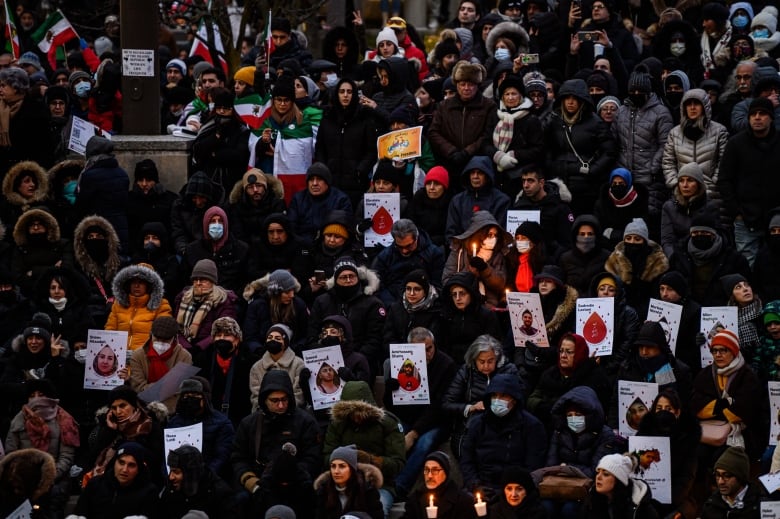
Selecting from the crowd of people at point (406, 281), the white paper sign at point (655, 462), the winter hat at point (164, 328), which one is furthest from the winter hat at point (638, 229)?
the winter hat at point (164, 328)

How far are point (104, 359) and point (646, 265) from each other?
499cm

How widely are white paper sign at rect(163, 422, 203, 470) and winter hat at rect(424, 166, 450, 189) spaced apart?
4302 millimetres

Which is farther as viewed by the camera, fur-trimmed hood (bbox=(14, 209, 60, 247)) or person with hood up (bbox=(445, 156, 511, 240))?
person with hood up (bbox=(445, 156, 511, 240))

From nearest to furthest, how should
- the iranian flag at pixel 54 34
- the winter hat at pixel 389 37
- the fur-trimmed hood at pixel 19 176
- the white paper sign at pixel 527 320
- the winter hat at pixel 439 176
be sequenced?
the white paper sign at pixel 527 320 → the winter hat at pixel 439 176 → the fur-trimmed hood at pixel 19 176 → the winter hat at pixel 389 37 → the iranian flag at pixel 54 34

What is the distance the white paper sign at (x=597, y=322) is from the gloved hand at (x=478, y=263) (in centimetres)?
123

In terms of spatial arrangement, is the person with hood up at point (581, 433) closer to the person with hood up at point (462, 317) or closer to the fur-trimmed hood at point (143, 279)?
the person with hood up at point (462, 317)

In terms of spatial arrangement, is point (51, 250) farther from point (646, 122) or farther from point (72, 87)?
point (646, 122)

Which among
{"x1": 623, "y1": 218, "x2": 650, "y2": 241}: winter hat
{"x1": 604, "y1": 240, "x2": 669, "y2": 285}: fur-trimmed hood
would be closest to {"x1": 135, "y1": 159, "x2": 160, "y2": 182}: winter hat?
{"x1": 604, "y1": 240, "x2": 669, "y2": 285}: fur-trimmed hood

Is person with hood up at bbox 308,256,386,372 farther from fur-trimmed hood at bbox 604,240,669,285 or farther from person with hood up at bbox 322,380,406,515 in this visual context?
fur-trimmed hood at bbox 604,240,669,285

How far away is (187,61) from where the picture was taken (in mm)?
24531

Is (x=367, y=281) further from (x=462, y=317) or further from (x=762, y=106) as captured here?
(x=762, y=106)

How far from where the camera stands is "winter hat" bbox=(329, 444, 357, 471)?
48.9ft

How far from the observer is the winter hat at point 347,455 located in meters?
14.9

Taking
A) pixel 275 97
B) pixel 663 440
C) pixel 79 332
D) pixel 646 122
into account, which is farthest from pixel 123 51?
pixel 663 440
